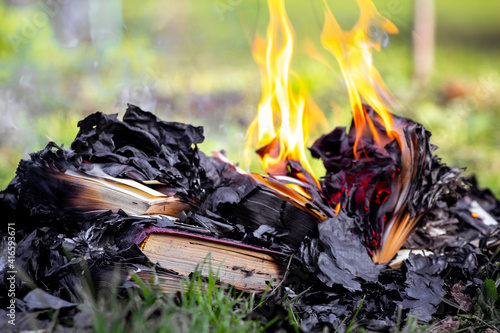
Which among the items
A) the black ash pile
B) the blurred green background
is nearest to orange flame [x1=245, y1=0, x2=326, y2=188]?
the black ash pile

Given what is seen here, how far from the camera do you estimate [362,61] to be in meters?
2.65

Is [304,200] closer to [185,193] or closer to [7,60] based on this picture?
[185,193]

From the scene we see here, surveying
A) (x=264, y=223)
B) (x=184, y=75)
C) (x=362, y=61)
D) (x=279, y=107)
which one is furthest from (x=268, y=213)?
(x=184, y=75)

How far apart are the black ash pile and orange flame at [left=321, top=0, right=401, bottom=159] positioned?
13 cm

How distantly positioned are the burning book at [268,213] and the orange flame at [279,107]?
0.04 ft

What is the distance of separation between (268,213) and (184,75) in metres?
5.21

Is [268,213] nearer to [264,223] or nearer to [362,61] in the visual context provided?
[264,223]

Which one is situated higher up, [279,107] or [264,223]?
[279,107]

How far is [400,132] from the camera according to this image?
239 centimetres

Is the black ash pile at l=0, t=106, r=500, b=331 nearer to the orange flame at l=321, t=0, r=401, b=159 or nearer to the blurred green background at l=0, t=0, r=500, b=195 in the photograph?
the orange flame at l=321, t=0, r=401, b=159

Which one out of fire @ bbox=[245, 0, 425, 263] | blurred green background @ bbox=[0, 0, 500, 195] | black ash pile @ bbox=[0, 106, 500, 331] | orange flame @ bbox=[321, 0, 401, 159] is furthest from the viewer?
blurred green background @ bbox=[0, 0, 500, 195]

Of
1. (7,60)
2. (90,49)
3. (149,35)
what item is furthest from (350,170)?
(149,35)

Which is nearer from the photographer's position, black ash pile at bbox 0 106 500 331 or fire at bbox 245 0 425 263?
black ash pile at bbox 0 106 500 331

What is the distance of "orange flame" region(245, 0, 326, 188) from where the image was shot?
2.60 metres
